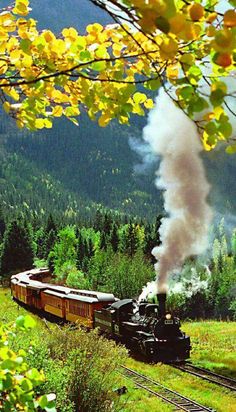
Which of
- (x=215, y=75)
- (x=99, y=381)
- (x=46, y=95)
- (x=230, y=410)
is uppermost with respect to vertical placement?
(x=46, y=95)

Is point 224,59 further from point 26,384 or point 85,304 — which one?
point 85,304

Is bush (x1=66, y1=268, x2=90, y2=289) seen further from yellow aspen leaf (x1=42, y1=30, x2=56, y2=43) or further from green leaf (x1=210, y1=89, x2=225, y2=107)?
green leaf (x1=210, y1=89, x2=225, y2=107)

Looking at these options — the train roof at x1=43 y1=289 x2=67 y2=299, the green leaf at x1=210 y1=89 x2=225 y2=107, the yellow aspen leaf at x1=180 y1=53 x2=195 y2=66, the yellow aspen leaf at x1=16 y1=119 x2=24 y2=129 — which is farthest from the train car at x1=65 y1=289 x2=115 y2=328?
the green leaf at x1=210 y1=89 x2=225 y2=107

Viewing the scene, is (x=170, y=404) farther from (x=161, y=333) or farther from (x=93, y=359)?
(x=161, y=333)

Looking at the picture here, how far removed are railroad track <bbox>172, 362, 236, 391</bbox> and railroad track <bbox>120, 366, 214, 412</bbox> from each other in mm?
2131

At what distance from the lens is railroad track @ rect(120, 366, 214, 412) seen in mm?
16856

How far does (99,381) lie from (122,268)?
115ft

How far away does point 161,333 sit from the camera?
23.4 meters

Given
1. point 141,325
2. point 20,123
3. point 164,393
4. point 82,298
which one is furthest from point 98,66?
point 82,298

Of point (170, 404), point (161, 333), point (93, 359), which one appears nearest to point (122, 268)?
point (161, 333)

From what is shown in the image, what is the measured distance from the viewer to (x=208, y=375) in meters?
22.0

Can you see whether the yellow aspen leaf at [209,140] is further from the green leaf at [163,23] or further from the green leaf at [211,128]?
the green leaf at [163,23]

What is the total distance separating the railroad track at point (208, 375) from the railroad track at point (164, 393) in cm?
213

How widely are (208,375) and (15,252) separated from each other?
47436 millimetres
